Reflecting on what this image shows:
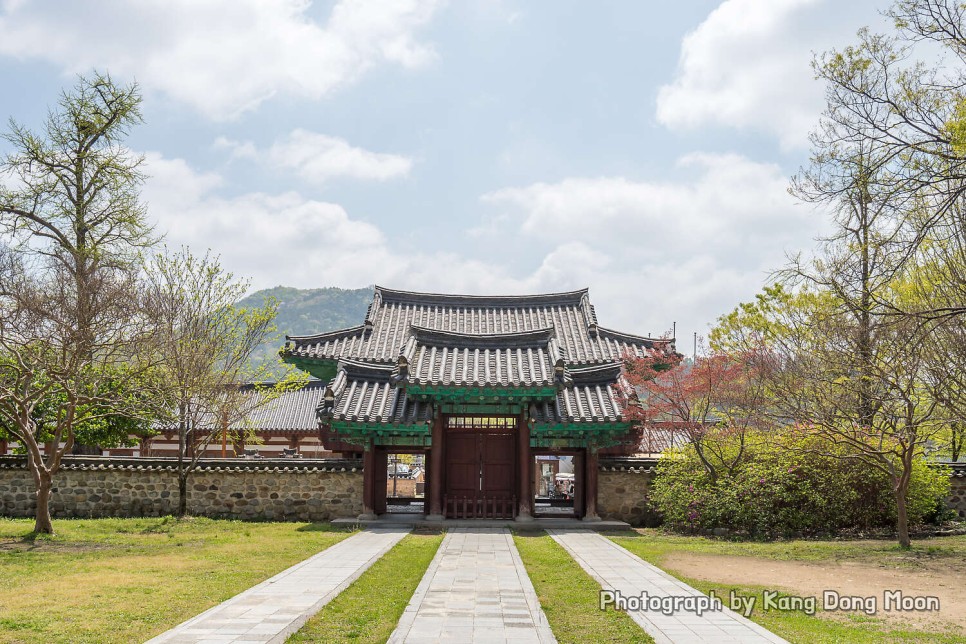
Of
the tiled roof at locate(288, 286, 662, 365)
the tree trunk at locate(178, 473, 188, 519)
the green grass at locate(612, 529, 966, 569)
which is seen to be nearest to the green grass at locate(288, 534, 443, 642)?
the green grass at locate(612, 529, 966, 569)

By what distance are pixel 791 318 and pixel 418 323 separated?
1219 cm

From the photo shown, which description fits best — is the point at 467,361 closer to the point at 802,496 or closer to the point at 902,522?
the point at 802,496

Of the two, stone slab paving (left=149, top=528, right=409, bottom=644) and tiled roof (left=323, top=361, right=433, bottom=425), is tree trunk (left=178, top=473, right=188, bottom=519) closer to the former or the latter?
tiled roof (left=323, top=361, right=433, bottom=425)

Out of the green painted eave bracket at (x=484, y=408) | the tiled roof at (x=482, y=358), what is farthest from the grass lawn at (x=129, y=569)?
the tiled roof at (x=482, y=358)

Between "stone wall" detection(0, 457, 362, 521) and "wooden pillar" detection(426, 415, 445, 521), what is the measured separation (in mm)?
2384

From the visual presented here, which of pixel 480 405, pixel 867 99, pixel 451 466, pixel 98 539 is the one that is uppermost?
pixel 867 99

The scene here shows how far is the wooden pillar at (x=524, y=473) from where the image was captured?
60.5 ft

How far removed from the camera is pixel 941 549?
13.6 metres

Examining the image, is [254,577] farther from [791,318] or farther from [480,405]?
[791,318]

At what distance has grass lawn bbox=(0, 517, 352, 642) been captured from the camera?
7527 millimetres

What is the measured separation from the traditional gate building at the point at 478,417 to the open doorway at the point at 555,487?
755mm

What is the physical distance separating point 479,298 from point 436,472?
8643 mm

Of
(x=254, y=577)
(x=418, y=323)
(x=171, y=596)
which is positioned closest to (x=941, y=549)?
(x=254, y=577)

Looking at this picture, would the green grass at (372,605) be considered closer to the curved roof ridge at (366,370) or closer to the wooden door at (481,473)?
the wooden door at (481,473)
